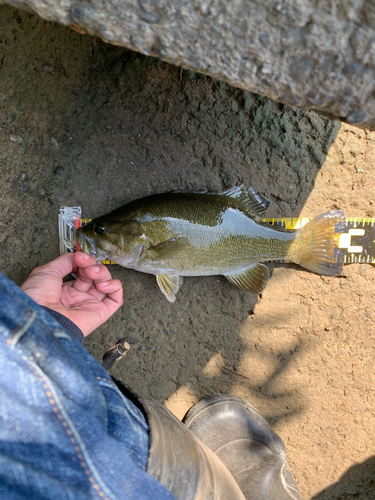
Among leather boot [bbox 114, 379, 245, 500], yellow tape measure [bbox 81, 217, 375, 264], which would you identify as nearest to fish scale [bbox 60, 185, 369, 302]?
yellow tape measure [bbox 81, 217, 375, 264]

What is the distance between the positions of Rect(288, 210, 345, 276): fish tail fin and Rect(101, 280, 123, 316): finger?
1330 mm

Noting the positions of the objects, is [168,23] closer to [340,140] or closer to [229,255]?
[229,255]

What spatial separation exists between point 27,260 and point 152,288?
38.2 inches

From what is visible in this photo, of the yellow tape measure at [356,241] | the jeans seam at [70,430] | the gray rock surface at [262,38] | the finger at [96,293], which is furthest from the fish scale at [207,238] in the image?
Answer: the jeans seam at [70,430]

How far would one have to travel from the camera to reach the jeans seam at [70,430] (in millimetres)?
1143

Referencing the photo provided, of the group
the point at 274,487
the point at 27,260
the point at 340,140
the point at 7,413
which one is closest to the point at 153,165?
the point at 27,260

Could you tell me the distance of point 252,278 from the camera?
2637mm

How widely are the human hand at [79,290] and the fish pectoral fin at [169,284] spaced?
325 millimetres

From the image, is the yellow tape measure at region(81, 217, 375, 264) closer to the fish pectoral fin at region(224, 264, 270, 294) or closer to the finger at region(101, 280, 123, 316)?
the fish pectoral fin at region(224, 264, 270, 294)

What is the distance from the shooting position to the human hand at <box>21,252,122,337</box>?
2152 millimetres

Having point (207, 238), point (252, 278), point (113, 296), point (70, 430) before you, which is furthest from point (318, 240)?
point (70, 430)

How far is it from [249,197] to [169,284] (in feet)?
3.03

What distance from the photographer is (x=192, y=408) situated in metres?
2.86

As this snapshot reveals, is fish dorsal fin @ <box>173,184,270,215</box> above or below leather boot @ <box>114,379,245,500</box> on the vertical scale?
above
